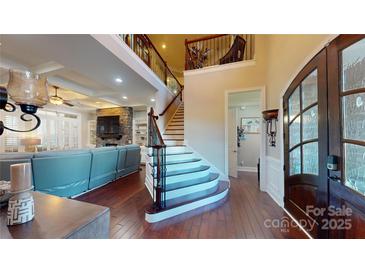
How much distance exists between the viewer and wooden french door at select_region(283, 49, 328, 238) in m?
1.72

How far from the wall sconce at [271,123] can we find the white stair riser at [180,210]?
4.91ft

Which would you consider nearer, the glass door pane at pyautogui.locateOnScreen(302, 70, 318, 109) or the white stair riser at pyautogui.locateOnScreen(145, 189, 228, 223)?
the glass door pane at pyautogui.locateOnScreen(302, 70, 318, 109)

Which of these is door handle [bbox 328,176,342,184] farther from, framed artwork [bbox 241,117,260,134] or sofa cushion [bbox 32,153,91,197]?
framed artwork [bbox 241,117,260,134]

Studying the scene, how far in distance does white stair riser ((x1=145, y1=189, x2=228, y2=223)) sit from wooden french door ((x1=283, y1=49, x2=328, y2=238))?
3.84ft

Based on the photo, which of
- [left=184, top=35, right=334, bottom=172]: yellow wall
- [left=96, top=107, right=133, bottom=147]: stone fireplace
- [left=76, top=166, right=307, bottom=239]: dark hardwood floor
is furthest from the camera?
[left=96, top=107, right=133, bottom=147]: stone fireplace

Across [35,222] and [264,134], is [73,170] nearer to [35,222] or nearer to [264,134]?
[35,222]

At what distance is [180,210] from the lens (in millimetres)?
2621

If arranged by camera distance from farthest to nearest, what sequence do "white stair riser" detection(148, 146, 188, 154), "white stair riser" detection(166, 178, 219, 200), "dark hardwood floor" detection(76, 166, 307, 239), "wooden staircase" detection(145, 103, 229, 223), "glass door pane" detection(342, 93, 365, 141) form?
"white stair riser" detection(148, 146, 188, 154) → "white stair riser" detection(166, 178, 219, 200) → "wooden staircase" detection(145, 103, 229, 223) → "dark hardwood floor" detection(76, 166, 307, 239) → "glass door pane" detection(342, 93, 365, 141)

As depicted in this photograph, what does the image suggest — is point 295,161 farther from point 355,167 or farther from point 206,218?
point 206,218

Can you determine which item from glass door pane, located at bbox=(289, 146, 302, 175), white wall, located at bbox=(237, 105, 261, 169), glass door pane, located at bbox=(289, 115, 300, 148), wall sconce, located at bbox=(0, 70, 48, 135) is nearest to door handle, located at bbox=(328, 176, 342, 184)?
glass door pane, located at bbox=(289, 146, 302, 175)

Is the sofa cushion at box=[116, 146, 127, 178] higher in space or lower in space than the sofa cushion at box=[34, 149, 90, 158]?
lower

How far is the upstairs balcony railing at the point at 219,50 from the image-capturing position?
14.4 feet

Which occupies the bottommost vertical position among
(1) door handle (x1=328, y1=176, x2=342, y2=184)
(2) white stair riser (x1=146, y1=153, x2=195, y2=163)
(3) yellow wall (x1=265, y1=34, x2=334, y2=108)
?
(2) white stair riser (x1=146, y1=153, x2=195, y2=163)
